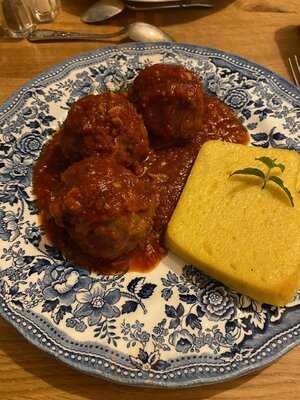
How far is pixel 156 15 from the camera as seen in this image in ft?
15.1

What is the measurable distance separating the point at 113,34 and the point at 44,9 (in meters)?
0.73

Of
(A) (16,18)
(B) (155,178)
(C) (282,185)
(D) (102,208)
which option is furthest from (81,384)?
(A) (16,18)

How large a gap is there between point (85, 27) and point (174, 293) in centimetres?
293

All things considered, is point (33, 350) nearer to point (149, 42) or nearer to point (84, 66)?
point (84, 66)

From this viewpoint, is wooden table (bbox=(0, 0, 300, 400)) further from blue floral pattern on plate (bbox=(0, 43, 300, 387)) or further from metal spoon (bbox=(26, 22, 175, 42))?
blue floral pattern on plate (bbox=(0, 43, 300, 387))

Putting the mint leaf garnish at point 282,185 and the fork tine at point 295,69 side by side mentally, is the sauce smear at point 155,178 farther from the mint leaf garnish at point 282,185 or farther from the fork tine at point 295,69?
the fork tine at point 295,69

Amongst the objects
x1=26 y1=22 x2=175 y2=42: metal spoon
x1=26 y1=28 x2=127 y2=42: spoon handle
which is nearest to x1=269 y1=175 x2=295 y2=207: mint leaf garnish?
x1=26 y1=22 x2=175 y2=42: metal spoon

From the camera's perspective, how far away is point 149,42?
12.8ft

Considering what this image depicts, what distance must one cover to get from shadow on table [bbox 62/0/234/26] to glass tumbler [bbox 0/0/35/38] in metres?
0.43

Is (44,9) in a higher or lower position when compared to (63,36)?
higher

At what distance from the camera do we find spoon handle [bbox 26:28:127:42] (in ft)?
14.2

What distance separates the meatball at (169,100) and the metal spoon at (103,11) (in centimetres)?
160

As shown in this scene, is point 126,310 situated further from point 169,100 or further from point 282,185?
point 169,100

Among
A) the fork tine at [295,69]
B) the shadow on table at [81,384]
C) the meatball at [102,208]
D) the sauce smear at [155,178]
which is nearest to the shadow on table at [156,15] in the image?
the fork tine at [295,69]
